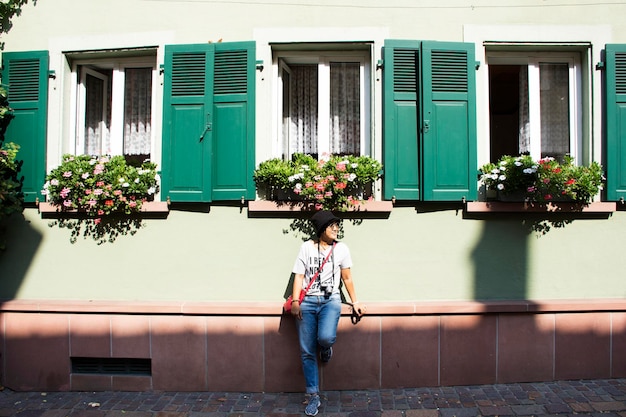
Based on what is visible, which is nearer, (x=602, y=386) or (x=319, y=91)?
(x=602, y=386)

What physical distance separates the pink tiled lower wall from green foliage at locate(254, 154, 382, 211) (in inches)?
46.6

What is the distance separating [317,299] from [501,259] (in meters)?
2.08

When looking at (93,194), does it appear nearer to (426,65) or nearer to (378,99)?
(378,99)

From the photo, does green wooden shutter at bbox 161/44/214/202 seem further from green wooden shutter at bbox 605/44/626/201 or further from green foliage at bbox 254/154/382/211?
green wooden shutter at bbox 605/44/626/201

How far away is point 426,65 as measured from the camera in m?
4.82

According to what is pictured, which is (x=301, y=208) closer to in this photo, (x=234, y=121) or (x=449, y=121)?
(x=234, y=121)

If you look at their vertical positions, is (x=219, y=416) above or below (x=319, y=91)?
below

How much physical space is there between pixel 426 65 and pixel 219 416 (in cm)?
402

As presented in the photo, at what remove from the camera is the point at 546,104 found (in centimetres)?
523

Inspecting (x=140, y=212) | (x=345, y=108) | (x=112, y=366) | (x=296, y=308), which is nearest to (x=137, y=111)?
(x=140, y=212)

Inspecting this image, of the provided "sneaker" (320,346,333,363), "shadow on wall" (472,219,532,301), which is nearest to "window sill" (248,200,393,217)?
"shadow on wall" (472,219,532,301)

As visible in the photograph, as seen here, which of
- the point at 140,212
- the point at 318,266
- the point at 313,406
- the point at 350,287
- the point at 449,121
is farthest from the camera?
the point at 140,212

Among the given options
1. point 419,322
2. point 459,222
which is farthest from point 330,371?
point 459,222

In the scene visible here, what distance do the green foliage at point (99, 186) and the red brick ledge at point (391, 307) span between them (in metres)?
0.99
